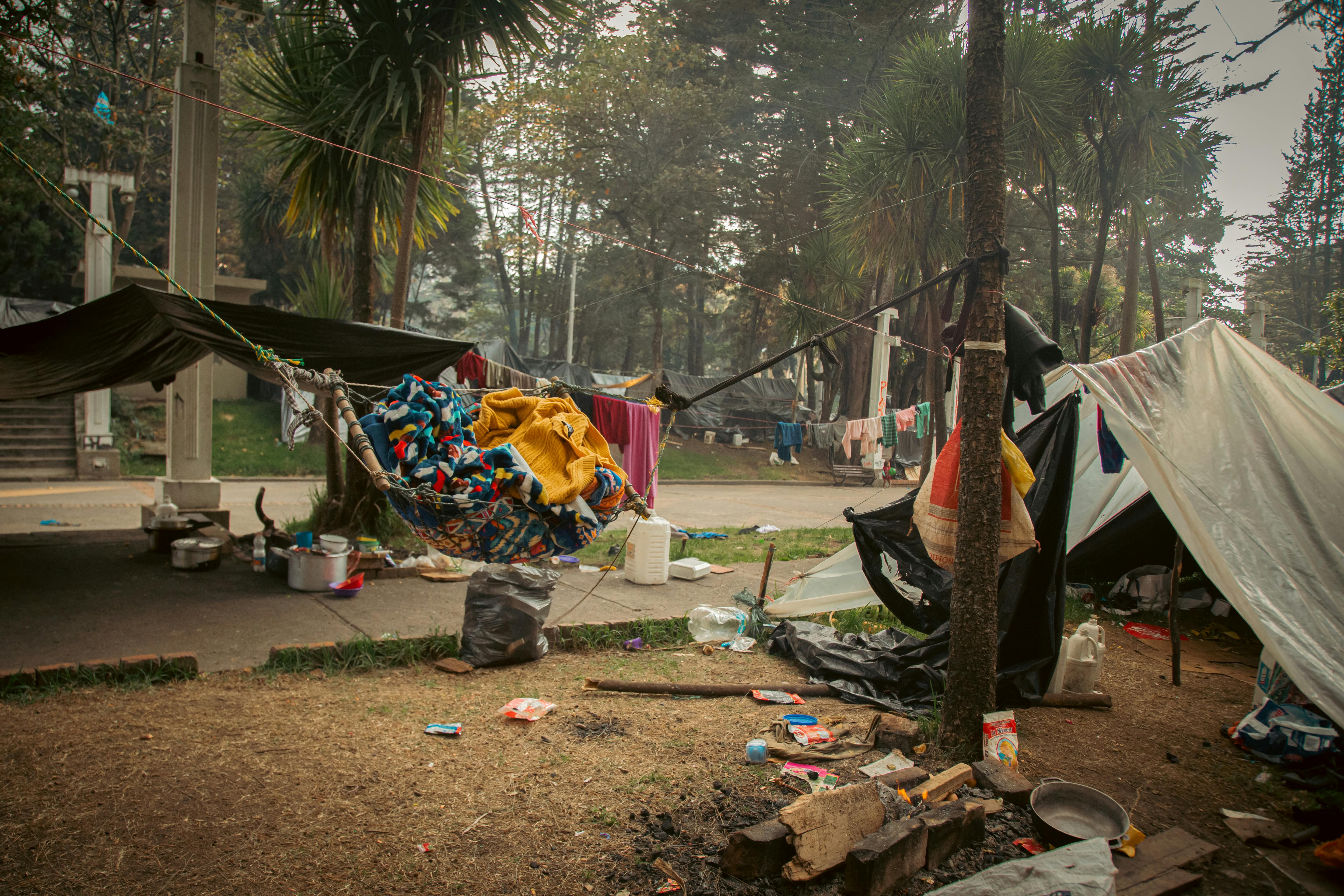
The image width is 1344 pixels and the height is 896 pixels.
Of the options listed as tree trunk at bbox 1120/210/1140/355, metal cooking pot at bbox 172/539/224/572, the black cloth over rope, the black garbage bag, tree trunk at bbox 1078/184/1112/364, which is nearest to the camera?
the black cloth over rope

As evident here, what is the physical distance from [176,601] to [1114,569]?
7.95 metres

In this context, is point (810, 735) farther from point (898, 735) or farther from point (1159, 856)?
point (1159, 856)

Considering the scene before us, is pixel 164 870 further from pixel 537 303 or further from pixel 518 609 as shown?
pixel 537 303

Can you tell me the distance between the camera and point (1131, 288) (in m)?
13.5

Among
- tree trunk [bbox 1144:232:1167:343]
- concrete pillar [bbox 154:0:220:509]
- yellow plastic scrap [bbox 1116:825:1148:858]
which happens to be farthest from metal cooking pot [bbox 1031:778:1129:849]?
tree trunk [bbox 1144:232:1167:343]

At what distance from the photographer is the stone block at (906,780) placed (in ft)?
10.2

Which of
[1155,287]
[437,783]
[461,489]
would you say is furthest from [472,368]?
[1155,287]

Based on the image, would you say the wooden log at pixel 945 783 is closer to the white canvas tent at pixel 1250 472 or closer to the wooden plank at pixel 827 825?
the wooden plank at pixel 827 825

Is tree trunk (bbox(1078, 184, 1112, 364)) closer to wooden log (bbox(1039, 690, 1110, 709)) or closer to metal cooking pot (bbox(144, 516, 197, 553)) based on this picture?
wooden log (bbox(1039, 690, 1110, 709))

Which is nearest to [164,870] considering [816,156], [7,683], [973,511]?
[7,683]

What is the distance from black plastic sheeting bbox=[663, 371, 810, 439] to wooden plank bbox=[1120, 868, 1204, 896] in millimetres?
19145

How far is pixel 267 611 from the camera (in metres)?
5.27

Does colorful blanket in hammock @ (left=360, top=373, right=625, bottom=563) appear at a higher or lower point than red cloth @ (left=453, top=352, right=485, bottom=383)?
lower

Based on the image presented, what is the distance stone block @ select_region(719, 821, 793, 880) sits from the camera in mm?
2510
